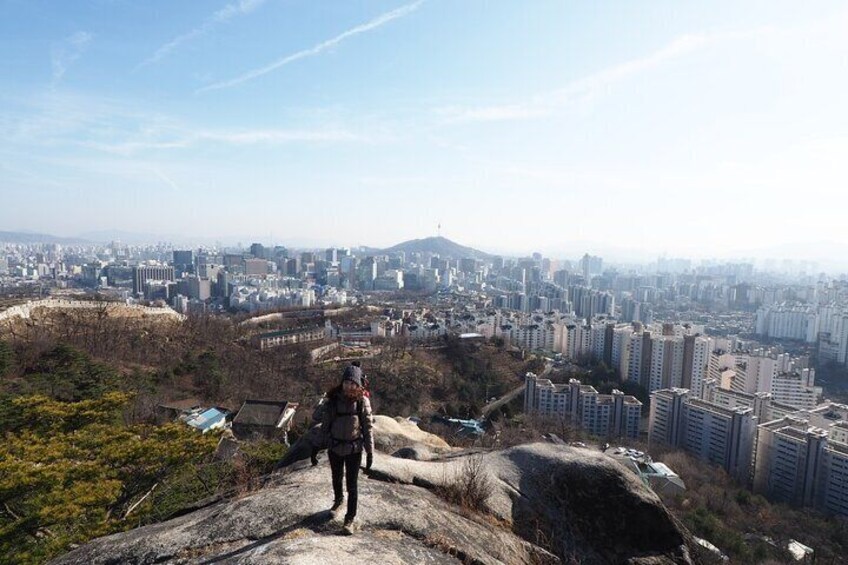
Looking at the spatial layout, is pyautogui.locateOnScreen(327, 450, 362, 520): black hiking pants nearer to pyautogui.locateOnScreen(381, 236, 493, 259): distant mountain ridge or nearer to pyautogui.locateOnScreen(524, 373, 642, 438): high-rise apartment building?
pyautogui.locateOnScreen(524, 373, 642, 438): high-rise apartment building

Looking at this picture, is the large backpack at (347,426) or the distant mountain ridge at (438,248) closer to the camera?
the large backpack at (347,426)

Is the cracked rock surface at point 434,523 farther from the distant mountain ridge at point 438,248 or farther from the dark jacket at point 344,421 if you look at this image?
the distant mountain ridge at point 438,248

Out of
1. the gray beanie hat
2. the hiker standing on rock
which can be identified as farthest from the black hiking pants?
the gray beanie hat

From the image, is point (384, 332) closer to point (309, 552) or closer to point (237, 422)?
point (237, 422)

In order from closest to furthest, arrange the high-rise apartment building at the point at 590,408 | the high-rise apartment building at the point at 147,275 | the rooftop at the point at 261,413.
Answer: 1. the rooftop at the point at 261,413
2. the high-rise apartment building at the point at 590,408
3. the high-rise apartment building at the point at 147,275

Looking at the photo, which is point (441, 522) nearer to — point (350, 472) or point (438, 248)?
point (350, 472)

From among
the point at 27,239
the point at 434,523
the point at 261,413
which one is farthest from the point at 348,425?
the point at 27,239

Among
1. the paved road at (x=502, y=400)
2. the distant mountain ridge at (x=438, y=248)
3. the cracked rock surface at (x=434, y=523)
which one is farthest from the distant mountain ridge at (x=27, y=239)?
the cracked rock surface at (x=434, y=523)
